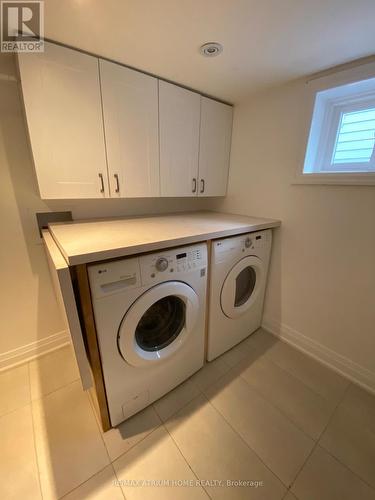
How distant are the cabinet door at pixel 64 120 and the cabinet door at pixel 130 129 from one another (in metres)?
0.06

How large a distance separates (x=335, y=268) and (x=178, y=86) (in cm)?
167

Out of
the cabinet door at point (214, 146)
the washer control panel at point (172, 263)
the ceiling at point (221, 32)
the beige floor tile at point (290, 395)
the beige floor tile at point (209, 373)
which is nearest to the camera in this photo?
the ceiling at point (221, 32)

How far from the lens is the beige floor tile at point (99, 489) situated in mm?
852

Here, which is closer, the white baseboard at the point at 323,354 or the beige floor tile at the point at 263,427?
the beige floor tile at the point at 263,427

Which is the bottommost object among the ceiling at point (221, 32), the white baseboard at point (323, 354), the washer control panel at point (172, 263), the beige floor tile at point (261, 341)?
the beige floor tile at point (261, 341)

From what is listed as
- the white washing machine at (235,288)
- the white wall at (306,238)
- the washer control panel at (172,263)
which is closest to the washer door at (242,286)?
the white washing machine at (235,288)

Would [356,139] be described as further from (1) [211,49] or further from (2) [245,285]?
(2) [245,285]

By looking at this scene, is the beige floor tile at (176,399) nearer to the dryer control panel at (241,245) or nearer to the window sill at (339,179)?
the dryer control panel at (241,245)

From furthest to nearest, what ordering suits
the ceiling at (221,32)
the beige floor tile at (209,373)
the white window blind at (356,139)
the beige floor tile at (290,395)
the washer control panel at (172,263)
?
the beige floor tile at (209,373) → the white window blind at (356,139) → the beige floor tile at (290,395) → the washer control panel at (172,263) → the ceiling at (221,32)

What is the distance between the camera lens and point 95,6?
81 cm

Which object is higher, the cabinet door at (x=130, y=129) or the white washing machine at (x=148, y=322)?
the cabinet door at (x=130, y=129)

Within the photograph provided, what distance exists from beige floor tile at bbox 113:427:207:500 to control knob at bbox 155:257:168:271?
885mm

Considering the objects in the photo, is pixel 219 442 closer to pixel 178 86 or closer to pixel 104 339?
pixel 104 339
